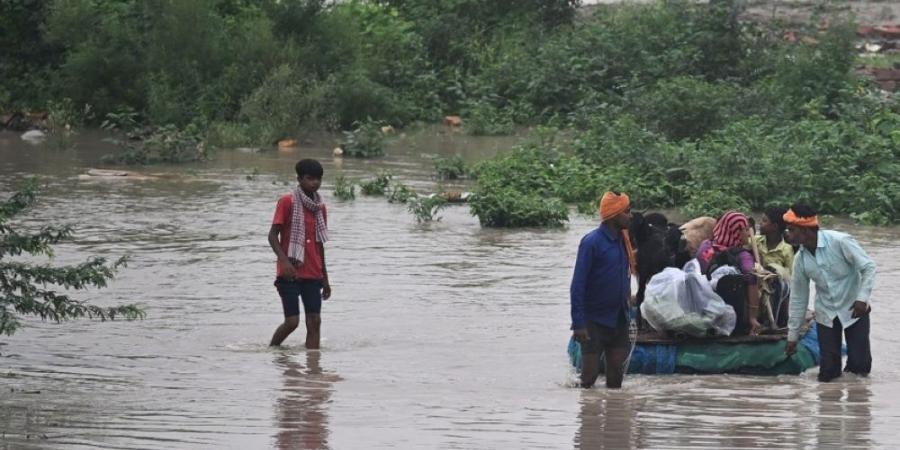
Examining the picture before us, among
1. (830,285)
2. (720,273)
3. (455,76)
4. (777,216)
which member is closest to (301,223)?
(720,273)

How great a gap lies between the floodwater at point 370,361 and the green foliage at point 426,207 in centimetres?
22

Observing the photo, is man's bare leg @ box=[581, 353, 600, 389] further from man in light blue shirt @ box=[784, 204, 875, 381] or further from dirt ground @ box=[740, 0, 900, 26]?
dirt ground @ box=[740, 0, 900, 26]

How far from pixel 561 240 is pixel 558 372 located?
19.8 feet

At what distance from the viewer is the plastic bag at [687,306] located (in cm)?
1017

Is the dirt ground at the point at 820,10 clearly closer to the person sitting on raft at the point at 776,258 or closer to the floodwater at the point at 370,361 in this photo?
the floodwater at the point at 370,361

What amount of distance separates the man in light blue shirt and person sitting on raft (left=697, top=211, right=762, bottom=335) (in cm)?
39

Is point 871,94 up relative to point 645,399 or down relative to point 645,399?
up

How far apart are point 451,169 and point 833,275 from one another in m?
11.7

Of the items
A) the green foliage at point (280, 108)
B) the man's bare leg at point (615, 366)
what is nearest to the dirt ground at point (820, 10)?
the green foliage at point (280, 108)

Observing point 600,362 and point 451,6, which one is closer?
point 600,362

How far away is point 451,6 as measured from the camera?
1246 inches

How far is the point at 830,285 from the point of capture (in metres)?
9.84

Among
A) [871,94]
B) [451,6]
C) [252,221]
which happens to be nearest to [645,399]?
[252,221]

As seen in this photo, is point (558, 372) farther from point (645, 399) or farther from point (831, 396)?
point (831, 396)
